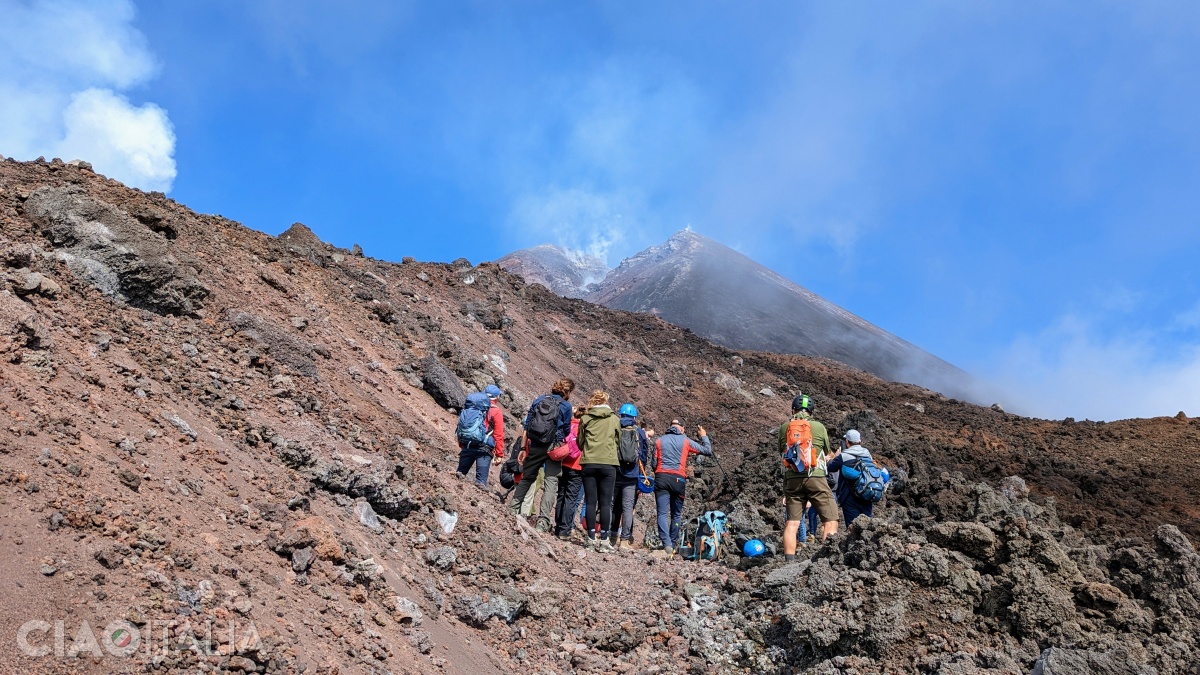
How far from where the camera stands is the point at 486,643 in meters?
5.00

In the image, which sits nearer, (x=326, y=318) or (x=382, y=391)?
(x=382, y=391)

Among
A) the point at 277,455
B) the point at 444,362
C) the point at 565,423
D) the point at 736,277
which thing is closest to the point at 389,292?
the point at 444,362

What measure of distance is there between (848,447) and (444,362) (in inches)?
364

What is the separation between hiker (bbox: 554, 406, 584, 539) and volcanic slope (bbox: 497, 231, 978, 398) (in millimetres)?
45730

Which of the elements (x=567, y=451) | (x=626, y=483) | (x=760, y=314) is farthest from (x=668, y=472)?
(x=760, y=314)

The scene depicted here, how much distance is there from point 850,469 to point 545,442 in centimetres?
332

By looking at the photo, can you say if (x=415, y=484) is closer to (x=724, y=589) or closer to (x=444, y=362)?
(x=724, y=589)

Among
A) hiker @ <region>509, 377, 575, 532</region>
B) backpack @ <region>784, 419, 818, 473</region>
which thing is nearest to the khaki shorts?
backpack @ <region>784, 419, 818, 473</region>

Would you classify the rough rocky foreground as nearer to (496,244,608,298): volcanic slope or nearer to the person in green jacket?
the person in green jacket

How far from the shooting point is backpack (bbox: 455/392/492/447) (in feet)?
26.5

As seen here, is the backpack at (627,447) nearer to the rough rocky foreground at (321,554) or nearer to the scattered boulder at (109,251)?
the rough rocky foreground at (321,554)

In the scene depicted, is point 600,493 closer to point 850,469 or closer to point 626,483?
point 626,483

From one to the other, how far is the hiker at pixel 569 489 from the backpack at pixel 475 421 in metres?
1.00

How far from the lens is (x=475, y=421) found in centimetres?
809
